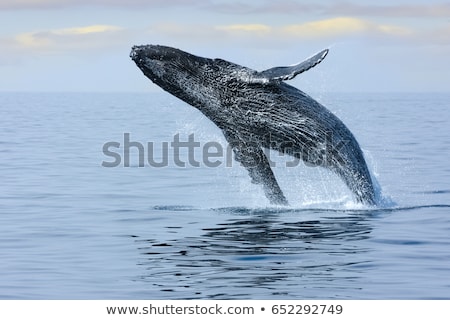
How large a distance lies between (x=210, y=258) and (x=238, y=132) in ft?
17.8

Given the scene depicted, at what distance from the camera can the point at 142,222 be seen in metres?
22.5

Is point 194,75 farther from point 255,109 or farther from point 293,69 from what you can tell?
point 293,69

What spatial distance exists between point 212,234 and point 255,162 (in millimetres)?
3226

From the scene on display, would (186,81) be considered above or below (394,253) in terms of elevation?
above

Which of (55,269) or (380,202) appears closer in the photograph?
(55,269)

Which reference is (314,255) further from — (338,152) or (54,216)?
(54,216)

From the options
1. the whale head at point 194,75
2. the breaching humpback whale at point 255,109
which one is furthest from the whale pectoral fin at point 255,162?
the whale head at point 194,75

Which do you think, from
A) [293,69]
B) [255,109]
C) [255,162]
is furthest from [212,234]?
[293,69]

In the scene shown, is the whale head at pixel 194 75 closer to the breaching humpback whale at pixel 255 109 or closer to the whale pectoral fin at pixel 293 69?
the breaching humpback whale at pixel 255 109

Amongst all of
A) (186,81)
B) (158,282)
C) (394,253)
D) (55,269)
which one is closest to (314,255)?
(394,253)

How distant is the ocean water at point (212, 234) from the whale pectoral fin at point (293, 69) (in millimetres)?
2402

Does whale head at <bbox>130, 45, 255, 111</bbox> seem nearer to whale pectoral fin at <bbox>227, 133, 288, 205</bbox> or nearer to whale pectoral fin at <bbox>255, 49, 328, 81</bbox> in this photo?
whale pectoral fin at <bbox>255, 49, 328, 81</bbox>

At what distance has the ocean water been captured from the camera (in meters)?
A: 15.8

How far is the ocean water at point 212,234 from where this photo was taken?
51.9ft
